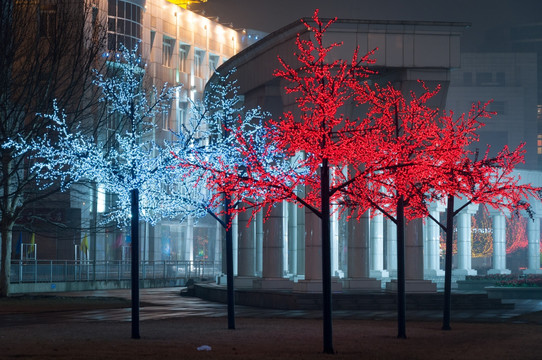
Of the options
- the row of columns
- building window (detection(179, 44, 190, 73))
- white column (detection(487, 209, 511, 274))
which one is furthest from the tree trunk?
building window (detection(179, 44, 190, 73))

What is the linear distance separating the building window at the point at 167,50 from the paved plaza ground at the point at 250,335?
6588 centimetres

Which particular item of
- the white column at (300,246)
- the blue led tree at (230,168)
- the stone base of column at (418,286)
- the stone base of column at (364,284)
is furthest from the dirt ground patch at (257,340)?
the white column at (300,246)

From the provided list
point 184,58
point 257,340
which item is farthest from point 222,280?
point 184,58

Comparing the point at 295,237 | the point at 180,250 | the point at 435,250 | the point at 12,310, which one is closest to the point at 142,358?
the point at 12,310

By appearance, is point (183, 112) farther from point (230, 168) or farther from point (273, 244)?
point (230, 168)

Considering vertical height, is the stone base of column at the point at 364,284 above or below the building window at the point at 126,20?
below

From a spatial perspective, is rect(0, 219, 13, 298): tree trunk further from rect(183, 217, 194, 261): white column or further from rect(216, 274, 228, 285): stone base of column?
rect(183, 217, 194, 261): white column

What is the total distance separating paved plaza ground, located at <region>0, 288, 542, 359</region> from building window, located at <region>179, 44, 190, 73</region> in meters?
69.4

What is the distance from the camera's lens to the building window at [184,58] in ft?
350

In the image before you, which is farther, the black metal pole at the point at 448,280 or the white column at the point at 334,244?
the white column at the point at 334,244

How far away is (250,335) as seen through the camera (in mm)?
25094

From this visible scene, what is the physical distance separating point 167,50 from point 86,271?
46266 mm

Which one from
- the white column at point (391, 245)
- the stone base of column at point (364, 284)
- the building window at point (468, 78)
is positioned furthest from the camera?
the building window at point (468, 78)

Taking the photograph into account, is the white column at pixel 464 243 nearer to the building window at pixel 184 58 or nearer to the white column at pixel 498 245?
the white column at pixel 498 245
